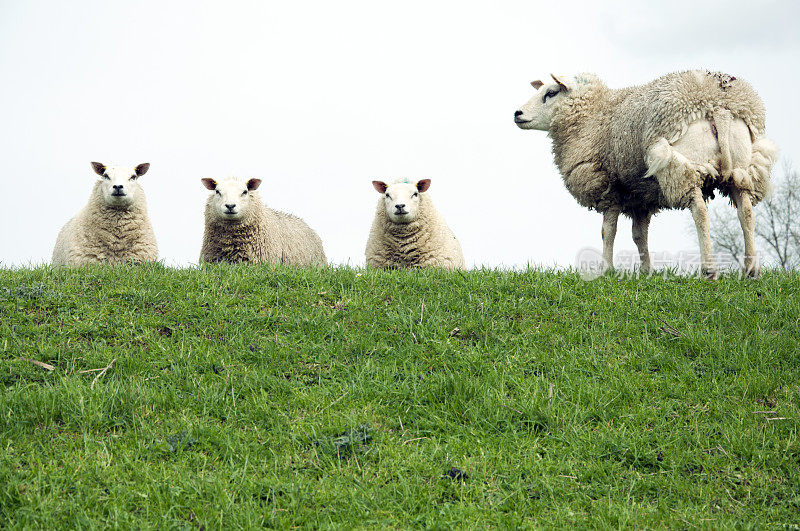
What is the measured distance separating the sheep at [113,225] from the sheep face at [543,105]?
643 cm

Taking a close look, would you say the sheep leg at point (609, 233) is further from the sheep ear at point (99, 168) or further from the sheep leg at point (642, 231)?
the sheep ear at point (99, 168)

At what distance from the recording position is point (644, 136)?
998 centimetres

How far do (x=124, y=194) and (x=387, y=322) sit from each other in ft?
18.8

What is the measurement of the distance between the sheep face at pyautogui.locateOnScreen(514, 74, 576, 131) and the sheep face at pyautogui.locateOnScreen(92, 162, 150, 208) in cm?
642

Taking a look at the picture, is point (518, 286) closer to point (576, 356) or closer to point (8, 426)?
point (576, 356)

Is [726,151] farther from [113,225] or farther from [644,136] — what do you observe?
[113,225]

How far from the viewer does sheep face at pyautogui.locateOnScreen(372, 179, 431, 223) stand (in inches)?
420

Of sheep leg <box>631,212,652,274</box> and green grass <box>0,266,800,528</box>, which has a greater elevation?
sheep leg <box>631,212,652,274</box>

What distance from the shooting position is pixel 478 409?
6.22m

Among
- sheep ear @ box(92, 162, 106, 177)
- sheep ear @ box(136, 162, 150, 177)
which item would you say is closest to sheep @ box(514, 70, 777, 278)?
sheep ear @ box(136, 162, 150, 177)

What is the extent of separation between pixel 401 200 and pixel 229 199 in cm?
282

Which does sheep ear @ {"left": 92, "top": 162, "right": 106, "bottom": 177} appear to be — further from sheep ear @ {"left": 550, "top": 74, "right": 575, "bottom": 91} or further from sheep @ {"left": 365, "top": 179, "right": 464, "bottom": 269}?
sheep ear @ {"left": 550, "top": 74, "right": 575, "bottom": 91}

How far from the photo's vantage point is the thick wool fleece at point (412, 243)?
36.3 feet

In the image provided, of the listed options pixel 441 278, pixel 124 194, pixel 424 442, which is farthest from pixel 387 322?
pixel 124 194
